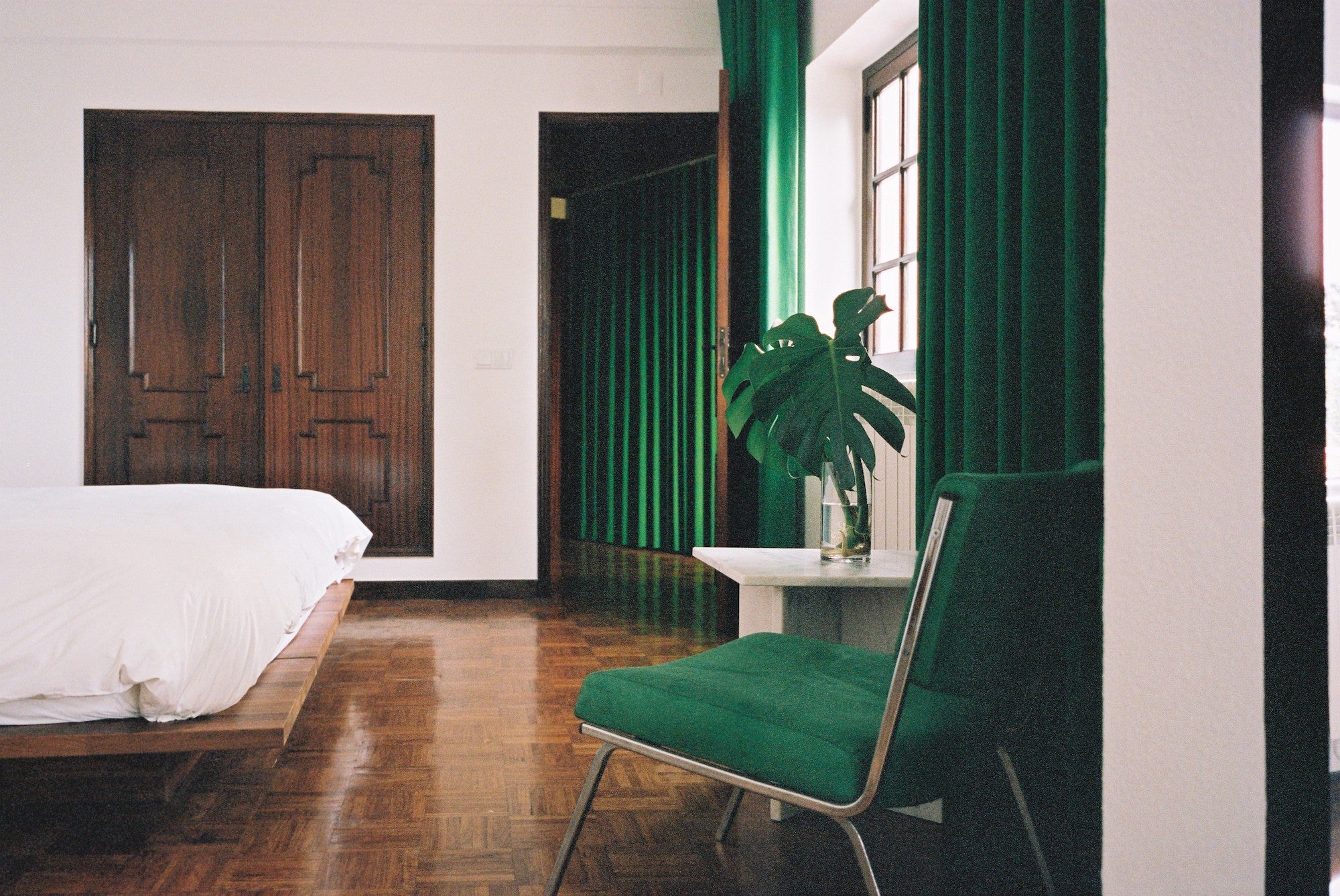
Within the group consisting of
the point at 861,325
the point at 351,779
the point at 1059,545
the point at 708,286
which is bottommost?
the point at 351,779

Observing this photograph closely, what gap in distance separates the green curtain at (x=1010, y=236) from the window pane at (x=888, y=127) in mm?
938

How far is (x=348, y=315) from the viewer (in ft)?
14.7

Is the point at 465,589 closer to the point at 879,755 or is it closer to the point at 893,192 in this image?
the point at 893,192

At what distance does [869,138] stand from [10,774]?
2935 mm

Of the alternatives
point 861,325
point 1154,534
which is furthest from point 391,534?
point 1154,534

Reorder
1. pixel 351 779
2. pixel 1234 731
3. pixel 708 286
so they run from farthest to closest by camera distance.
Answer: pixel 708 286, pixel 351 779, pixel 1234 731

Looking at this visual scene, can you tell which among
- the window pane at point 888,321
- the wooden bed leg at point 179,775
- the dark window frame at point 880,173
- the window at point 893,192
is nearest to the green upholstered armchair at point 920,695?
the wooden bed leg at point 179,775

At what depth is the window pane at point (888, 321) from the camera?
316cm

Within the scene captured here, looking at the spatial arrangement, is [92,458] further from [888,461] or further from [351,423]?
[888,461]

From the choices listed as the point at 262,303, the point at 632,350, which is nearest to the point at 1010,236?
the point at 262,303

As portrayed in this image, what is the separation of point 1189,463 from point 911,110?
2.53m

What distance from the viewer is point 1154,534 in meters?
0.91

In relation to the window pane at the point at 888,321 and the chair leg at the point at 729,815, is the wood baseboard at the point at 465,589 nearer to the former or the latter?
the window pane at the point at 888,321

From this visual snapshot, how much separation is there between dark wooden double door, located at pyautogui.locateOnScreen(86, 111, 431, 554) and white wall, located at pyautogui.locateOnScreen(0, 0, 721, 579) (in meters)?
0.09
